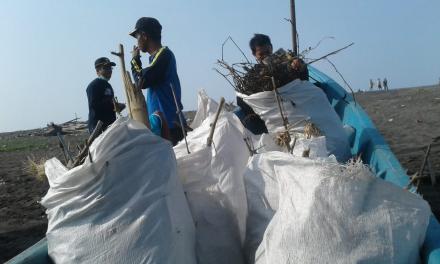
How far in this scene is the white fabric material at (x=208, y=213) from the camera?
6.71ft

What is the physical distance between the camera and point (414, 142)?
7285 millimetres

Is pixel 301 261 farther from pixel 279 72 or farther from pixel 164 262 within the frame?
pixel 279 72

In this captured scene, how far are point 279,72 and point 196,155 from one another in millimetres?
1449

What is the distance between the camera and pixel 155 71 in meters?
3.24

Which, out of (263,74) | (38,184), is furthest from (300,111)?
(38,184)

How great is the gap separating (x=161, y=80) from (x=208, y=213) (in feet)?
4.76

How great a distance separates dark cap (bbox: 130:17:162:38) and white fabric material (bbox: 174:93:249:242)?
1.12 m

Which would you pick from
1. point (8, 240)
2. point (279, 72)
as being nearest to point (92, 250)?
point (279, 72)

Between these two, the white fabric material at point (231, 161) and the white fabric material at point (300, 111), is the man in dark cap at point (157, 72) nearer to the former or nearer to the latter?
the white fabric material at point (300, 111)

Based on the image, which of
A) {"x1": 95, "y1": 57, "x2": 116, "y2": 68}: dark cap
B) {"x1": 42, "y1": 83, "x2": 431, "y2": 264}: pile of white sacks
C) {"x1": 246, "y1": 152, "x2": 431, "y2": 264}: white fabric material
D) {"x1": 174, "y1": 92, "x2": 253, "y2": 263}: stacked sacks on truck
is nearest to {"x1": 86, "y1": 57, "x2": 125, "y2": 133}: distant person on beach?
{"x1": 95, "y1": 57, "x2": 116, "y2": 68}: dark cap

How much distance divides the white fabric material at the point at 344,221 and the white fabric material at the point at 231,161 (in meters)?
0.41

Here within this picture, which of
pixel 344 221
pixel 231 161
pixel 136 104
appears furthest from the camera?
pixel 136 104

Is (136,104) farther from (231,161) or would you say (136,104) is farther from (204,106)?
(231,161)

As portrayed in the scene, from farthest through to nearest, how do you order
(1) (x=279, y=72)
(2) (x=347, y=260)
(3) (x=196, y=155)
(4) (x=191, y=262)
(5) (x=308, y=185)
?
(1) (x=279, y=72), (3) (x=196, y=155), (4) (x=191, y=262), (5) (x=308, y=185), (2) (x=347, y=260)
